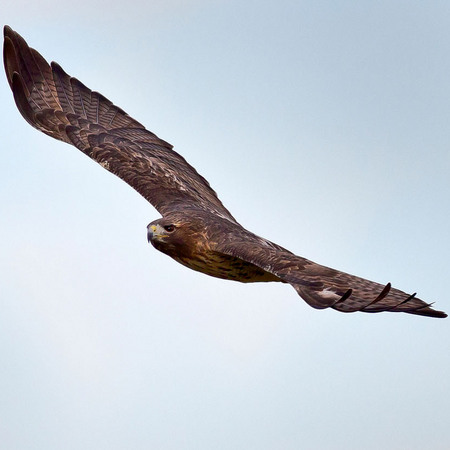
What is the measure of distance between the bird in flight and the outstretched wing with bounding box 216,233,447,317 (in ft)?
0.04

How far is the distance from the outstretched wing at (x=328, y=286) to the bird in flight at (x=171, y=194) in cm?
1

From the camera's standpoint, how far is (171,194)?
1906 centimetres

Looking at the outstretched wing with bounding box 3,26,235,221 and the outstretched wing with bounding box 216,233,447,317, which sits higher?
the outstretched wing with bounding box 3,26,235,221

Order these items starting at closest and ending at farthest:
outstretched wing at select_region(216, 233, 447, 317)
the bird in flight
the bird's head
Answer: outstretched wing at select_region(216, 233, 447, 317) → the bird in flight → the bird's head

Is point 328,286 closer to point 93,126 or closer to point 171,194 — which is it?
point 171,194

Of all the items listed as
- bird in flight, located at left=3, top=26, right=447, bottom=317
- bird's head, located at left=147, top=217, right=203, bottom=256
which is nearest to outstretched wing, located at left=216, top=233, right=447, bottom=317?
bird in flight, located at left=3, top=26, right=447, bottom=317

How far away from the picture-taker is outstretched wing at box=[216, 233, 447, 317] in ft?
44.5

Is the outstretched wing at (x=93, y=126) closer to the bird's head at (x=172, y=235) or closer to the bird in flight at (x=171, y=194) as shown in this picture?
the bird in flight at (x=171, y=194)

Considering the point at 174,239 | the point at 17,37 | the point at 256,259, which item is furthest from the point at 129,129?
the point at 256,259

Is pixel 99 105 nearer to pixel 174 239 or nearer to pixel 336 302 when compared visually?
pixel 174 239

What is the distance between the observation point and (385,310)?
43.9ft

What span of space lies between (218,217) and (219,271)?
3.83ft

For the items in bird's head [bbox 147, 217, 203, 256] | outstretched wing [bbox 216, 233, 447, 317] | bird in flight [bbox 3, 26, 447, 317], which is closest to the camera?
outstretched wing [bbox 216, 233, 447, 317]

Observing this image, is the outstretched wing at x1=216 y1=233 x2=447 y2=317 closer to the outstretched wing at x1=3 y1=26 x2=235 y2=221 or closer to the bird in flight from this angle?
the bird in flight
